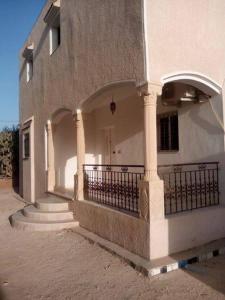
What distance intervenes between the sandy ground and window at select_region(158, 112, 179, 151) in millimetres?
3402

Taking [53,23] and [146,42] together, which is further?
[53,23]

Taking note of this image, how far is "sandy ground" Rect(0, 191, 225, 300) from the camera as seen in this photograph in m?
4.31

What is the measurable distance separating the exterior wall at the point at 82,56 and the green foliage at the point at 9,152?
6.24 metres

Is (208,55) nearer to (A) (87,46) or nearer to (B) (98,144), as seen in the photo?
(A) (87,46)

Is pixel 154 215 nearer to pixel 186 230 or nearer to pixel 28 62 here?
pixel 186 230

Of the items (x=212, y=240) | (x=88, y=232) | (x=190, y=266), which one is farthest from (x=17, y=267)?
(x=212, y=240)

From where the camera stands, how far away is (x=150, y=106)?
5449 millimetres

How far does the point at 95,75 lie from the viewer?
718cm

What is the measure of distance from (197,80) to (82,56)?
3371 millimetres

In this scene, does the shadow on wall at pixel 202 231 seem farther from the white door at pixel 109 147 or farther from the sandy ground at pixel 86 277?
the white door at pixel 109 147

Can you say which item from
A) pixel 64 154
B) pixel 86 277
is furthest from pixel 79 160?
pixel 86 277

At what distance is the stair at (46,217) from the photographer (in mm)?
7804

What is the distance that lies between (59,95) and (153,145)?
520 cm

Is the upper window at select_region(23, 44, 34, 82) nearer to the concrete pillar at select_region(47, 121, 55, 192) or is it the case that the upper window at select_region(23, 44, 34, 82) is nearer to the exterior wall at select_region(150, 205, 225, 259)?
the concrete pillar at select_region(47, 121, 55, 192)
